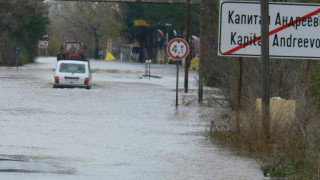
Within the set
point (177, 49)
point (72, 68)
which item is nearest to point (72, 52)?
point (72, 68)

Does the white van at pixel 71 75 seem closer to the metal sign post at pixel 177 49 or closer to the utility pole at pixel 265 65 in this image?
the metal sign post at pixel 177 49

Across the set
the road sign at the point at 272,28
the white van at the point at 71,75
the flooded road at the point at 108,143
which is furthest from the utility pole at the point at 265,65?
the white van at the point at 71,75

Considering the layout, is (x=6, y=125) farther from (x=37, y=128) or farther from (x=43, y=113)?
(x=43, y=113)

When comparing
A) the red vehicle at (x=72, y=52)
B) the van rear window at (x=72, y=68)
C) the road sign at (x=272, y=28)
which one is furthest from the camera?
the red vehicle at (x=72, y=52)

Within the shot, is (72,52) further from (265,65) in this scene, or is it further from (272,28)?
(265,65)

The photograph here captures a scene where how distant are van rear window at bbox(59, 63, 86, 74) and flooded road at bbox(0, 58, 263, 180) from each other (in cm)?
962

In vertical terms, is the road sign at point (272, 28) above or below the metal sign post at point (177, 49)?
above

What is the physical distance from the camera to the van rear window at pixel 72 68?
145 feet

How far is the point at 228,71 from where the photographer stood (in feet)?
99.0

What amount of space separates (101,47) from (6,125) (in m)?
146

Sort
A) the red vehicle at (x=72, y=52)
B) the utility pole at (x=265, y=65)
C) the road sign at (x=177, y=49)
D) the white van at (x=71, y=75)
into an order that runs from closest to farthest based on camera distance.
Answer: the utility pole at (x=265, y=65) → the road sign at (x=177, y=49) → the white van at (x=71, y=75) → the red vehicle at (x=72, y=52)

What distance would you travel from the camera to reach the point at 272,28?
19.6 m

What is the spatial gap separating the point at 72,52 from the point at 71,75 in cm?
3781

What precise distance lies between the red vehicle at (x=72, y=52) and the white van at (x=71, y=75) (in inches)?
1335
